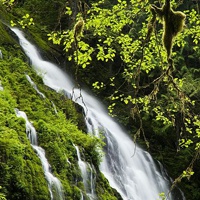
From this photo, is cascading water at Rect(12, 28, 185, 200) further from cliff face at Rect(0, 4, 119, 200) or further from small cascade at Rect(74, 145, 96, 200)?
small cascade at Rect(74, 145, 96, 200)

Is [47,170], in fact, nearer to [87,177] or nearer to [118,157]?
[87,177]

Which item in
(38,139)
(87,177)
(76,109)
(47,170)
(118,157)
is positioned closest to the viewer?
(47,170)

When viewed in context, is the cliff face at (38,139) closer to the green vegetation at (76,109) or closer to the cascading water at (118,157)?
the green vegetation at (76,109)

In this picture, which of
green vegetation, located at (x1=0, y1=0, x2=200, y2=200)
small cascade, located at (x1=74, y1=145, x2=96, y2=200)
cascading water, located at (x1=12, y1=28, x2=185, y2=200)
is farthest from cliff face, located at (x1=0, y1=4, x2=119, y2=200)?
cascading water, located at (x1=12, y1=28, x2=185, y2=200)

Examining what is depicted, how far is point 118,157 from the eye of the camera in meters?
12.3

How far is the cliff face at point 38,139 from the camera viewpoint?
606 cm

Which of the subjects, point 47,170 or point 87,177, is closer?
point 47,170

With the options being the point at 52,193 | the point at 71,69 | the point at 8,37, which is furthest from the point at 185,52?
the point at 52,193

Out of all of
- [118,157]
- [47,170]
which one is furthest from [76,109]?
[47,170]

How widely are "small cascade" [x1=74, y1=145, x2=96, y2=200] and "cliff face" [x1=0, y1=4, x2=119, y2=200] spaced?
0.48 ft

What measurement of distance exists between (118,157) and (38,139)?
16.9ft

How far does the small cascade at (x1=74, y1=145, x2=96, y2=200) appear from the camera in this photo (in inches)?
308

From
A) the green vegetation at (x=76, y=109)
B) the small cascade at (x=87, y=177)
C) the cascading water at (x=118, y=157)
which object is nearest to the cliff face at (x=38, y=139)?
the green vegetation at (x=76, y=109)

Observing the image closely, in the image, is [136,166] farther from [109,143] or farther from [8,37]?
[8,37]
